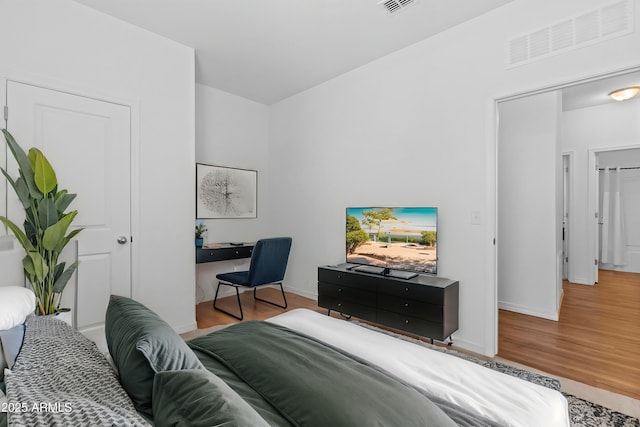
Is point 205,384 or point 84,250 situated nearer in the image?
point 205,384

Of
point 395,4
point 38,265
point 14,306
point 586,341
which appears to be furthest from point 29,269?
point 586,341

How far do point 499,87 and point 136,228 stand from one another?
3.33m

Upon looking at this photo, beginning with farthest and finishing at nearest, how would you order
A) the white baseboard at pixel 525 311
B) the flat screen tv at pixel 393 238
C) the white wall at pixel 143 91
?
1. the white baseboard at pixel 525 311
2. the flat screen tv at pixel 393 238
3. the white wall at pixel 143 91

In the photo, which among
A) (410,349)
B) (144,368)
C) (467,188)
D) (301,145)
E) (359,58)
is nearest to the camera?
(144,368)

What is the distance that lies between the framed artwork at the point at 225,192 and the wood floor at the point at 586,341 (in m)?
3.45

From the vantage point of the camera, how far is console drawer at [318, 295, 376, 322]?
123 inches

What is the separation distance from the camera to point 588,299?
13.9 ft

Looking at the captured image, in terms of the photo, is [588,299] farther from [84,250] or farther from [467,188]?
[84,250]

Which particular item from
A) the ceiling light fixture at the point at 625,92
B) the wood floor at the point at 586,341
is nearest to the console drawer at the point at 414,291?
the wood floor at the point at 586,341

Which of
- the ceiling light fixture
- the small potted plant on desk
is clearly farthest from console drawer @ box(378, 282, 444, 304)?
the ceiling light fixture

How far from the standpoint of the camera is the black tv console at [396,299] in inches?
106

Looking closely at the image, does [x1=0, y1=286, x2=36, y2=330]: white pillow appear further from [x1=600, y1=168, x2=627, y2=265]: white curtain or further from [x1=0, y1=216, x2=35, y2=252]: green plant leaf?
[x1=600, y1=168, x2=627, y2=265]: white curtain

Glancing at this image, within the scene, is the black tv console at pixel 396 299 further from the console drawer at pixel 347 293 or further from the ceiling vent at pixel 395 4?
the ceiling vent at pixel 395 4

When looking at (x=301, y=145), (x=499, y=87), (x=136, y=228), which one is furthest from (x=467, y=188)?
(x=136, y=228)
